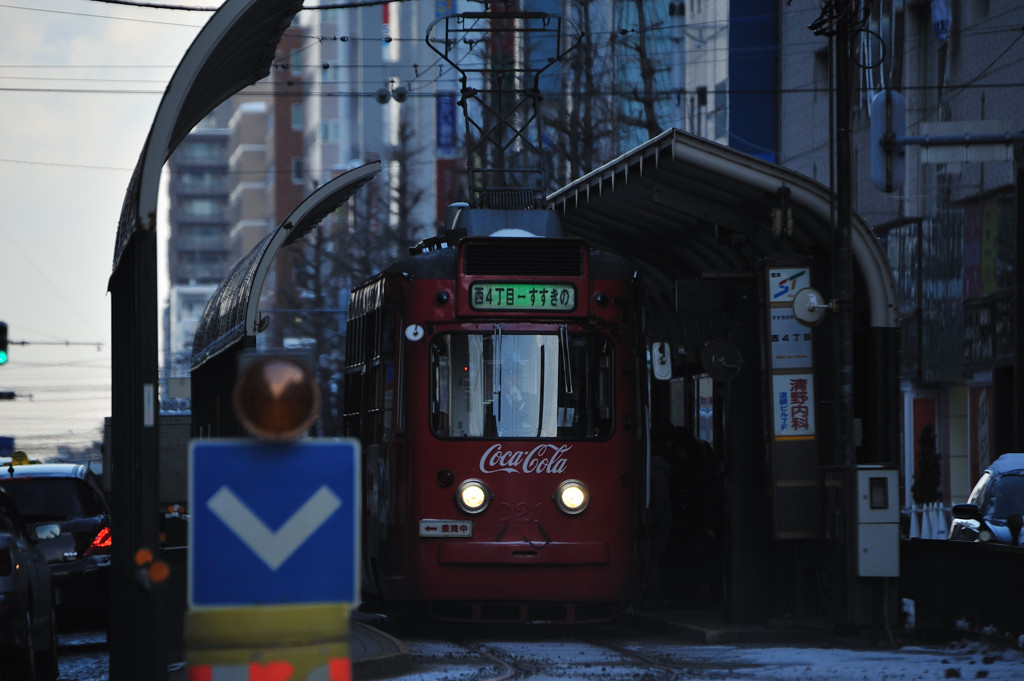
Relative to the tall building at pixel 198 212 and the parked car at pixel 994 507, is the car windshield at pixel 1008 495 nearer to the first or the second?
the parked car at pixel 994 507

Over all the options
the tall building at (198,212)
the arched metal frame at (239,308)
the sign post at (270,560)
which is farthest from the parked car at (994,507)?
the tall building at (198,212)

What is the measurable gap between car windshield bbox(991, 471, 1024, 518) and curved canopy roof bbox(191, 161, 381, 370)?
22.6ft

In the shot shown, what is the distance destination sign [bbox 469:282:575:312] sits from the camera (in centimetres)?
1552

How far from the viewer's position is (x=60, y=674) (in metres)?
Result: 14.0

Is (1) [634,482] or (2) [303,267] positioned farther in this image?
(2) [303,267]

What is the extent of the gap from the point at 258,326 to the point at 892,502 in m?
7.38

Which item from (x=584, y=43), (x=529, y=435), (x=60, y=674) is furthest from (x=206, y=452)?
(x=584, y=43)

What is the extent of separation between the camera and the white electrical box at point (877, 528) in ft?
47.6

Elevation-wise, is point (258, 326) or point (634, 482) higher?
point (258, 326)

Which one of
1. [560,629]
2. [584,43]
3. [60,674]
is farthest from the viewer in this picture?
[584,43]

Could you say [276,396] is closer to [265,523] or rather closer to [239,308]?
[265,523]

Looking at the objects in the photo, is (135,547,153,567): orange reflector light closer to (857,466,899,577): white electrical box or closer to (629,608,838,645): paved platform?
(629,608,838,645): paved platform

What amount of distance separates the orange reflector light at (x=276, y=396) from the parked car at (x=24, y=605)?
23.2 feet

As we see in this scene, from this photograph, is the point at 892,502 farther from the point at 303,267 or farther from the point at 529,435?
the point at 303,267
